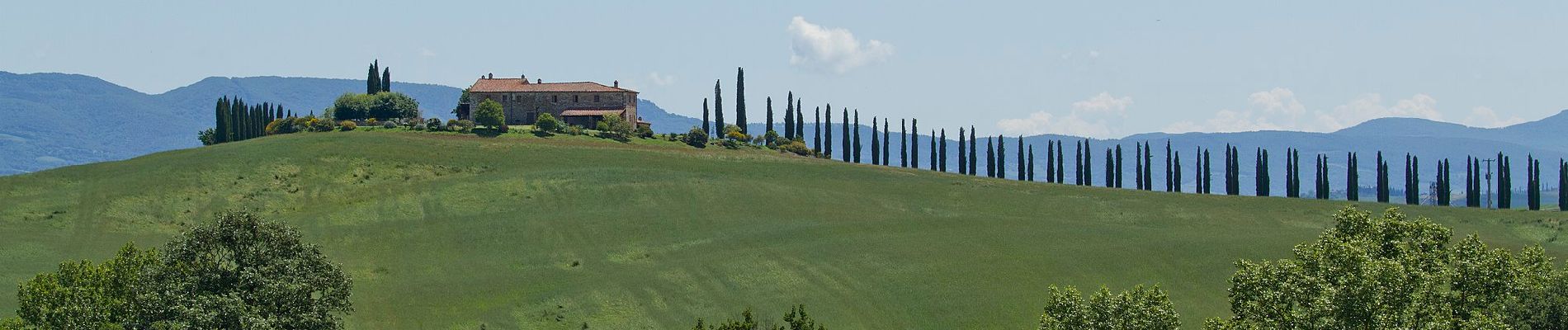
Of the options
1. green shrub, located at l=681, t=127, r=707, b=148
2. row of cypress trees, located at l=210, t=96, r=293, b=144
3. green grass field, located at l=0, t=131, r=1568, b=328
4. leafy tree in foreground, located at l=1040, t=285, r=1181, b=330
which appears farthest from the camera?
green shrub, located at l=681, t=127, r=707, b=148

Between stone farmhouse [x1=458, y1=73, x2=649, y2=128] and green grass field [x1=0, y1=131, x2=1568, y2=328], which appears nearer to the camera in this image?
green grass field [x1=0, y1=131, x2=1568, y2=328]

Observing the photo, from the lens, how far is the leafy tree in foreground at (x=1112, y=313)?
4444 centimetres

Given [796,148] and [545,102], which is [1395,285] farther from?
[545,102]

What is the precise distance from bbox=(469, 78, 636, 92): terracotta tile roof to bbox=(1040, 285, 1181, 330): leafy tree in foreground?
114m

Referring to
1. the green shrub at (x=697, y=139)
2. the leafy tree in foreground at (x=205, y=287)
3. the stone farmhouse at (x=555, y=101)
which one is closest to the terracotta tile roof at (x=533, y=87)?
the stone farmhouse at (x=555, y=101)

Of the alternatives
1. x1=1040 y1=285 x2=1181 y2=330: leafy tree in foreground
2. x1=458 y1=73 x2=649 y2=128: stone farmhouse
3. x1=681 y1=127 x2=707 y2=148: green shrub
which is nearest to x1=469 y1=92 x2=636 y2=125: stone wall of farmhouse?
x1=458 y1=73 x2=649 y2=128: stone farmhouse

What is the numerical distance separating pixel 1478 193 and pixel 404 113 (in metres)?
105

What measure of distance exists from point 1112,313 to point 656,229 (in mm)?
48571

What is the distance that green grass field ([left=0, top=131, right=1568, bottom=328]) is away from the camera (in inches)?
2813

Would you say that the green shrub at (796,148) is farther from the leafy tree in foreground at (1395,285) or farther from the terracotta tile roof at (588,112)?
the leafy tree in foreground at (1395,285)

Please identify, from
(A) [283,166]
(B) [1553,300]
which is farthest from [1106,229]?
(A) [283,166]

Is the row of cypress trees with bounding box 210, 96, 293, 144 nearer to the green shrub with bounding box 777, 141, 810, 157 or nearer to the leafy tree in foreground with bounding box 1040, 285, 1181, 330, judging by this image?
the green shrub with bounding box 777, 141, 810, 157

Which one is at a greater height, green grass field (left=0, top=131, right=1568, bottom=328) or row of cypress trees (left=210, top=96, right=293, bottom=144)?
row of cypress trees (left=210, top=96, right=293, bottom=144)

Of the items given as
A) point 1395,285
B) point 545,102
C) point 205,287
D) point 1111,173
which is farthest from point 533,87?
point 1395,285
